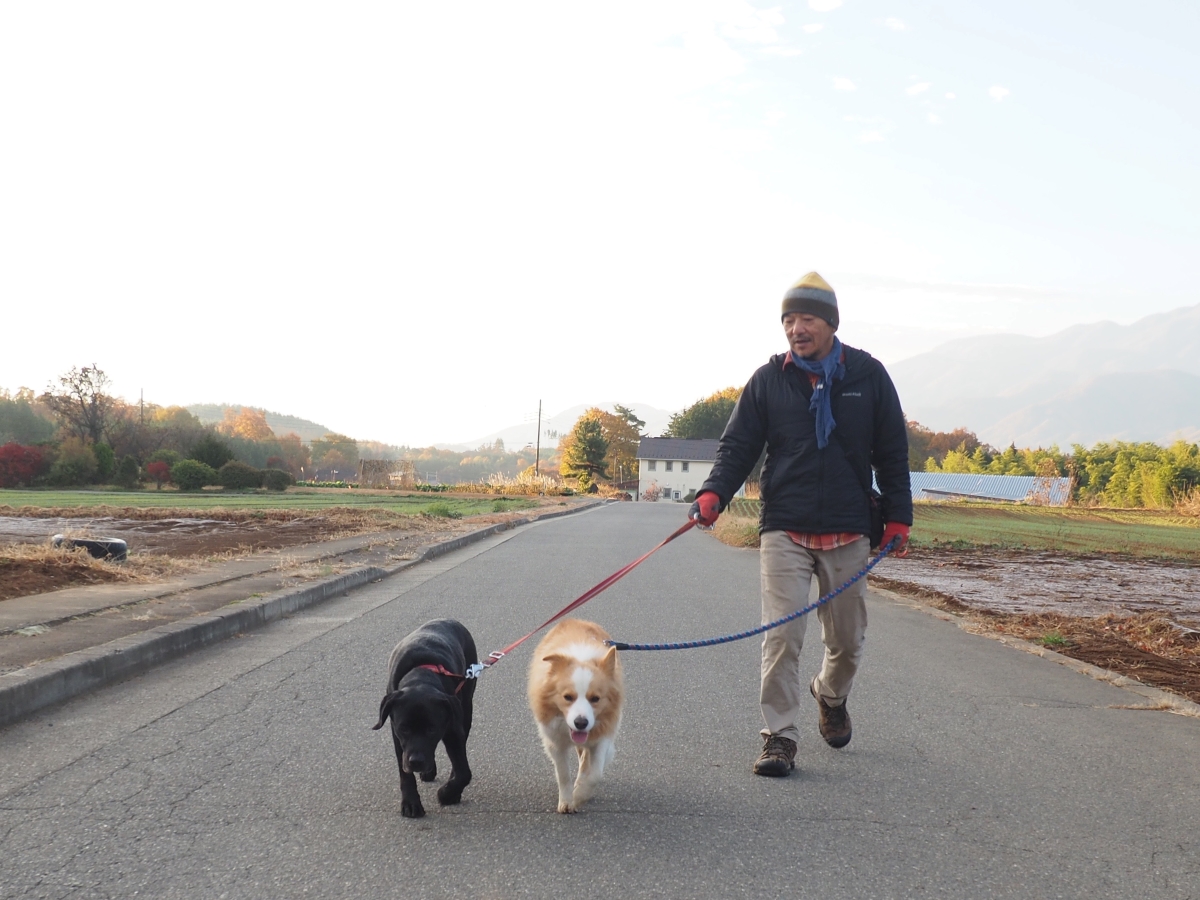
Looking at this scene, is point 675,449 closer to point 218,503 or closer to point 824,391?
point 218,503

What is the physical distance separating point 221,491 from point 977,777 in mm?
49051

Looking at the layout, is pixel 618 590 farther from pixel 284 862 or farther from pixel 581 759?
pixel 284 862

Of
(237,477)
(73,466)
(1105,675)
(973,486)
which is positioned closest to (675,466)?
(973,486)

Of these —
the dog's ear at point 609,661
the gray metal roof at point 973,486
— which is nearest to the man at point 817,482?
the dog's ear at point 609,661

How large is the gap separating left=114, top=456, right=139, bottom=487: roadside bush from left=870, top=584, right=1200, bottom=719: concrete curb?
1878 inches

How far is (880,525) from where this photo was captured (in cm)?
491

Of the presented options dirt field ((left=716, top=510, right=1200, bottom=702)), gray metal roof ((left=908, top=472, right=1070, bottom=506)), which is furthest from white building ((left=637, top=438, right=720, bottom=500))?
dirt field ((left=716, top=510, right=1200, bottom=702))

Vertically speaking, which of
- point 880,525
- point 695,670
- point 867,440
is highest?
point 867,440

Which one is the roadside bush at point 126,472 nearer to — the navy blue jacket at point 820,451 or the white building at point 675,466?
the navy blue jacket at point 820,451

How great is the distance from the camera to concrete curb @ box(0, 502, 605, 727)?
5.29 m

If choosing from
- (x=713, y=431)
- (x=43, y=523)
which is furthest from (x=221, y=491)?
(x=713, y=431)

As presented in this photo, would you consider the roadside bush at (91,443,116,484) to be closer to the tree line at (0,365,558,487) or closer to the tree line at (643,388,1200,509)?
the tree line at (0,365,558,487)

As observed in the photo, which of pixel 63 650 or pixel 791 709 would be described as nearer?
pixel 791 709

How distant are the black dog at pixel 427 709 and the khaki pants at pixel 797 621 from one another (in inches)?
61.4
